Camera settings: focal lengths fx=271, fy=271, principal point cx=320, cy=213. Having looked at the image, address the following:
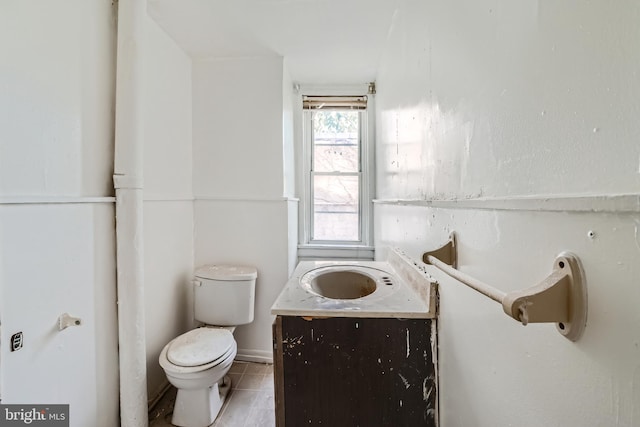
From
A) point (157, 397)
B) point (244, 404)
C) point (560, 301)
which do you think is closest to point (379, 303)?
point (560, 301)

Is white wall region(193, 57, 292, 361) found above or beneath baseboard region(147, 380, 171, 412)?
above

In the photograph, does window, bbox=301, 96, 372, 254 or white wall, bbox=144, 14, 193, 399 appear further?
window, bbox=301, 96, 372, 254

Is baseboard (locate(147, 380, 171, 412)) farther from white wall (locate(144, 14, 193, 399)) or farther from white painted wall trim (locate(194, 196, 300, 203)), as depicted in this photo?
white painted wall trim (locate(194, 196, 300, 203))

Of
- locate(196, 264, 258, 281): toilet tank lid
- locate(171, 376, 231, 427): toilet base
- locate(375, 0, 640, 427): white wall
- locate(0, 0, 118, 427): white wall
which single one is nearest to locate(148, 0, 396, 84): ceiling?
locate(0, 0, 118, 427): white wall

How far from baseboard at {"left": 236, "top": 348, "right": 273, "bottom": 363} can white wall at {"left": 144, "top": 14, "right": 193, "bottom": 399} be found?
17.4 inches

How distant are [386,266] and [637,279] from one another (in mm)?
1272

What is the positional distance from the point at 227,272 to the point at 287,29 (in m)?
1.65

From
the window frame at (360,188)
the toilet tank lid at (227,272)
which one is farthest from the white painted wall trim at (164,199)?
the window frame at (360,188)

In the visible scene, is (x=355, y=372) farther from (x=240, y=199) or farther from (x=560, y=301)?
(x=240, y=199)

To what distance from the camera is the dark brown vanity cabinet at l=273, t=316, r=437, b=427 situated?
3.08 feet

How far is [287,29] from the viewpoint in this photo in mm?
1714

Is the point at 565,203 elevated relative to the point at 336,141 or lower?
lower

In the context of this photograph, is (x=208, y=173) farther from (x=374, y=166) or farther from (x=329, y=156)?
(x=374, y=166)

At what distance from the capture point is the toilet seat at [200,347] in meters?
1.39
